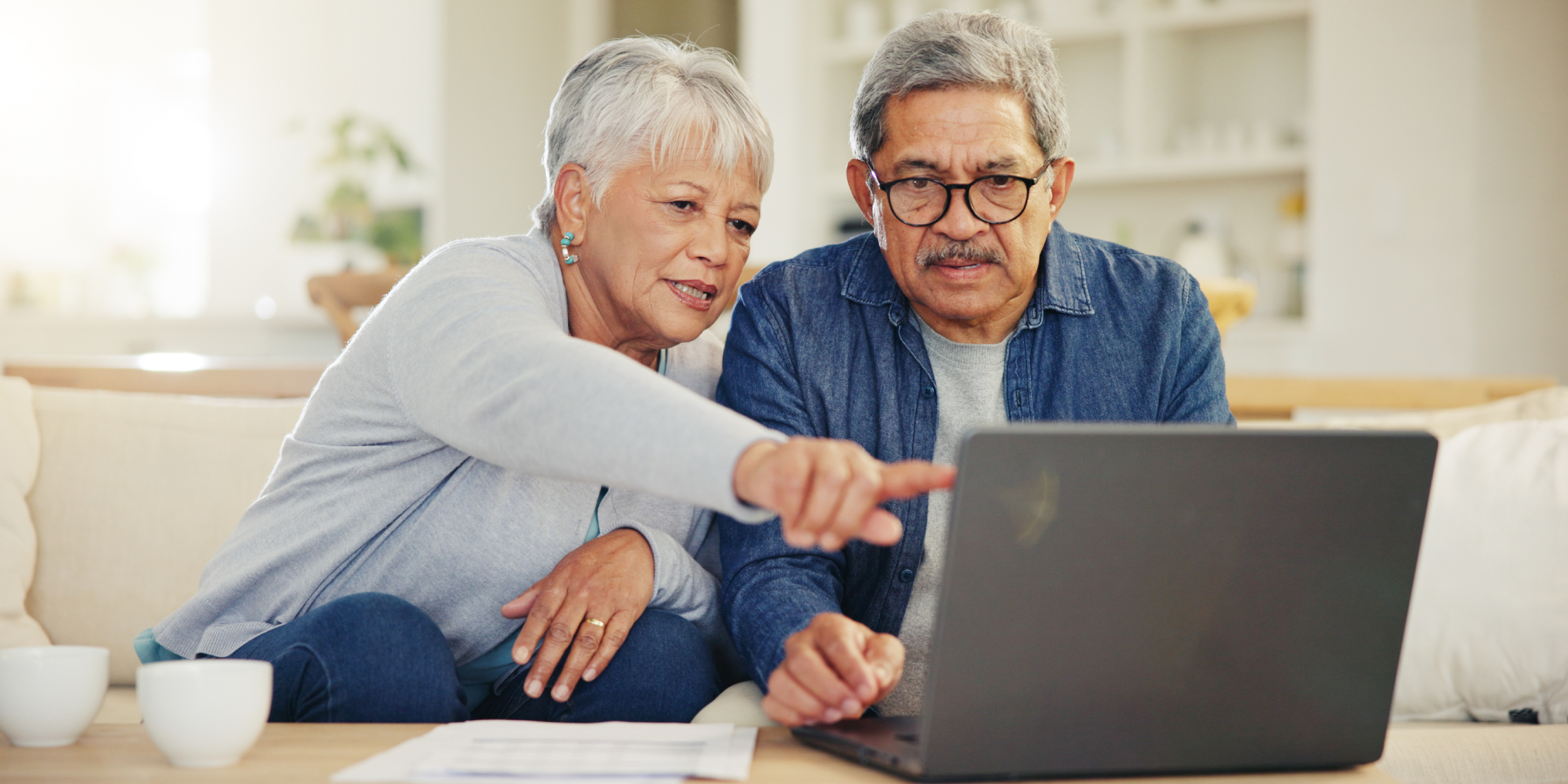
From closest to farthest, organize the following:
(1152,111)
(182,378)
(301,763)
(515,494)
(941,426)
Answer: (301,763)
(515,494)
(941,426)
(182,378)
(1152,111)

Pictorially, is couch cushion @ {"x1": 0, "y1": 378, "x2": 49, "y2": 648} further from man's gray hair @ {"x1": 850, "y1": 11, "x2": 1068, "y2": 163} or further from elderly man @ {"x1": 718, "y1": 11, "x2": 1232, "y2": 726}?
man's gray hair @ {"x1": 850, "y1": 11, "x2": 1068, "y2": 163}

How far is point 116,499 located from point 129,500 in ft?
0.06

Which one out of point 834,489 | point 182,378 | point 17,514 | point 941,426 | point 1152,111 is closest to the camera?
point 834,489

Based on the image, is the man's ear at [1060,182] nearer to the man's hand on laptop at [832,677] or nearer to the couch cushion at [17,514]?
the man's hand on laptop at [832,677]

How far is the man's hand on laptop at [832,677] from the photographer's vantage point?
0.88m

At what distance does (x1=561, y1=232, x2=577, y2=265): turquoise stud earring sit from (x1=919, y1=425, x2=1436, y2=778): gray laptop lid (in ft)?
2.43

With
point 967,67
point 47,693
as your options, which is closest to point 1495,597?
point 967,67

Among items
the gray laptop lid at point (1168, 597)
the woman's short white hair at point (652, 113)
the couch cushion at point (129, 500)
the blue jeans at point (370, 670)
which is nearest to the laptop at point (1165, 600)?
the gray laptop lid at point (1168, 597)

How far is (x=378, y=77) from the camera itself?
500 centimetres

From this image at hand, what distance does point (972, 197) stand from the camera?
1304 millimetres

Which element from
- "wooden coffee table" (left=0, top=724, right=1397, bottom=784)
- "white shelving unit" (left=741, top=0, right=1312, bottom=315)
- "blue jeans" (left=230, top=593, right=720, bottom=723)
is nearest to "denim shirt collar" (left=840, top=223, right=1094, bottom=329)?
"blue jeans" (left=230, top=593, right=720, bottom=723)

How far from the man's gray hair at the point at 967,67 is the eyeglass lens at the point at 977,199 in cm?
6

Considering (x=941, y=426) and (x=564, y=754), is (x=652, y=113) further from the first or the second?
(x=564, y=754)

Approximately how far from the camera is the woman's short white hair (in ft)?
4.15
